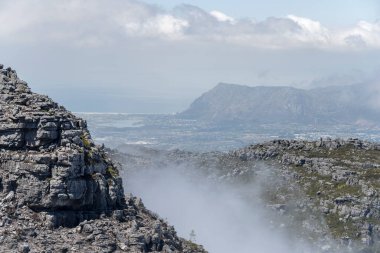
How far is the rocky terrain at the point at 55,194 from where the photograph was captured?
72.8 metres

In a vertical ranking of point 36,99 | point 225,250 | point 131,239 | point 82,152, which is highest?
point 36,99

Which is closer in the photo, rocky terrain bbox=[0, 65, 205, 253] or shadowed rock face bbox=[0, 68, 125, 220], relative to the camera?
rocky terrain bbox=[0, 65, 205, 253]

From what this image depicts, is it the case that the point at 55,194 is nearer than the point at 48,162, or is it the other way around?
the point at 55,194

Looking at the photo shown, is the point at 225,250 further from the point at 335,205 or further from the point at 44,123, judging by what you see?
the point at 44,123

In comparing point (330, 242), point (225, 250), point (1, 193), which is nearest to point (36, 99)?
point (1, 193)

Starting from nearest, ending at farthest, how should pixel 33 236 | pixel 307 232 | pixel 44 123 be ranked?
1. pixel 33 236
2. pixel 44 123
3. pixel 307 232

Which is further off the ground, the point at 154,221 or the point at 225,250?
the point at 154,221

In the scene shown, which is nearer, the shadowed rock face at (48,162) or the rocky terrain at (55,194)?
the rocky terrain at (55,194)

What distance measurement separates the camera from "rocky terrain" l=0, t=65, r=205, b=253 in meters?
72.8

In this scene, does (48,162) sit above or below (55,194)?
above

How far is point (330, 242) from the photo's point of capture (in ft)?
616

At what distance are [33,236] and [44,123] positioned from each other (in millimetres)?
11823

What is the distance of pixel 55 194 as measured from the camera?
74188 mm

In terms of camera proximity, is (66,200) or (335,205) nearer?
(66,200)
